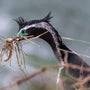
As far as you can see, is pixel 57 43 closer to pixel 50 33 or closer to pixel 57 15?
pixel 50 33

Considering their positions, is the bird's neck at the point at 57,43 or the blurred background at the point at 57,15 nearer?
the bird's neck at the point at 57,43

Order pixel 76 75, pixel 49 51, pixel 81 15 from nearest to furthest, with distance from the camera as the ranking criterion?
pixel 76 75 → pixel 49 51 → pixel 81 15

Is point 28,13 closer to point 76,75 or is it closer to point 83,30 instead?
point 83,30

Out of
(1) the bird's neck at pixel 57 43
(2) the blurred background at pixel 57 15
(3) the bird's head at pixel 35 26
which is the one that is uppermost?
(3) the bird's head at pixel 35 26

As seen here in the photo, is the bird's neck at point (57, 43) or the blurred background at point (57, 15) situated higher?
the bird's neck at point (57, 43)

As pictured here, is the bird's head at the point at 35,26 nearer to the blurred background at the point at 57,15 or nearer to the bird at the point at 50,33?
the bird at the point at 50,33

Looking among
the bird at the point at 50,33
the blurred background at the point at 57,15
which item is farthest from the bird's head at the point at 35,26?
the blurred background at the point at 57,15

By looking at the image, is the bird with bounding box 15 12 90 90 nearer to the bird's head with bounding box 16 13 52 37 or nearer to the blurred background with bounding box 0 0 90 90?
the bird's head with bounding box 16 13 52 37

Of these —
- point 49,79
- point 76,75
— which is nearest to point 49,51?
point 76,75

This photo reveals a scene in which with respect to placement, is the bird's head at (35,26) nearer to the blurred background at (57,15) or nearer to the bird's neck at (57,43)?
the bird's neck at (57,43)
